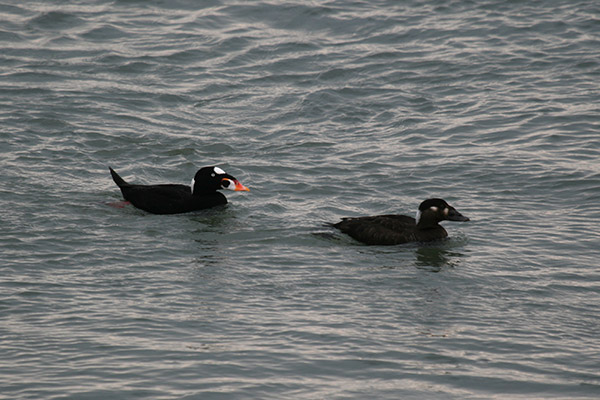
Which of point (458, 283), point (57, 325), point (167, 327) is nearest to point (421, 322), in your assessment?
point (458, 283)

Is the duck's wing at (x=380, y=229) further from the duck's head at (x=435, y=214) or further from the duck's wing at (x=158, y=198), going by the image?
the duck's wing at (x=158, y=198)

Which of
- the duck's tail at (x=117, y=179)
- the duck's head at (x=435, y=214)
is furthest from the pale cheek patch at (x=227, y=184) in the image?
the duck's head at (x=435, y=214)

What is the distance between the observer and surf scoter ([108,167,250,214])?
47.1 ft

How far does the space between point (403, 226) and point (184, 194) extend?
3.57 meters

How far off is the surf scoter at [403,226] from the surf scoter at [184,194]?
2388 mm

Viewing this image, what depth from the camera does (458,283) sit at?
1130cm

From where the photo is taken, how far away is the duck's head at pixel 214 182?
14.7 m

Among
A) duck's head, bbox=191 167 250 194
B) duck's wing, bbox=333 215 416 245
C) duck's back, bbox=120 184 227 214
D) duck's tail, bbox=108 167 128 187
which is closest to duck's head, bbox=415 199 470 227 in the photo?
duck's wing, bbox=333 215 416 245

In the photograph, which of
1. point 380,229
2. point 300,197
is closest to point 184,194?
point 300,197

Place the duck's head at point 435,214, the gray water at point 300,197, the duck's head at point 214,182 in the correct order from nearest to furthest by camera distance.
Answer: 1. the gray water at point 300,197
2. the duck's head at point 435,214
3. the duck's head at point 214,182

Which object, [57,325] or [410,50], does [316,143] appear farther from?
[57,325]

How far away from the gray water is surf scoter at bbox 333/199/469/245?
0.65ft

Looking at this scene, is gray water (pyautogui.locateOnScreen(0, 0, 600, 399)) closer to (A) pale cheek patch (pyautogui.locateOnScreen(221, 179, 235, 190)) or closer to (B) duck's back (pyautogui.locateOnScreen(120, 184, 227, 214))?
(B) duck's back (pyautogui.locateOnScreen(120, 184, 227, 214))

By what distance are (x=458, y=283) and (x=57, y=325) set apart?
4.61 metres
